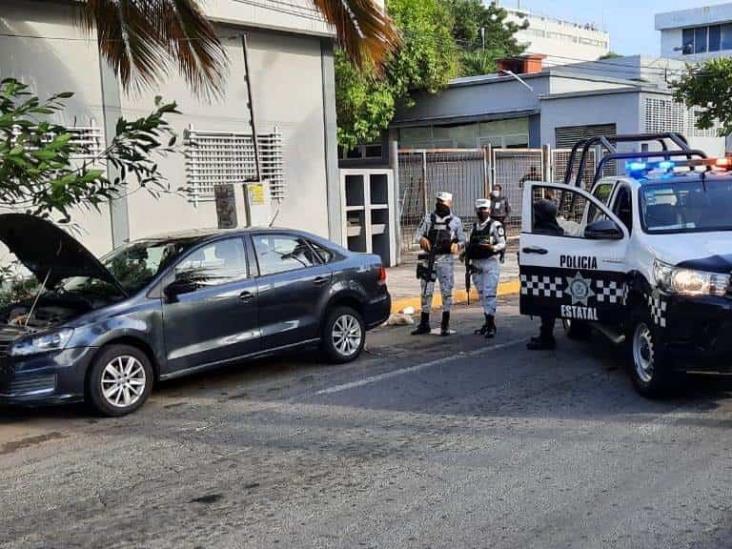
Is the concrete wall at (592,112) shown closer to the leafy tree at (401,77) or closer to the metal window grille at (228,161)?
the leafy tree at (401,77)

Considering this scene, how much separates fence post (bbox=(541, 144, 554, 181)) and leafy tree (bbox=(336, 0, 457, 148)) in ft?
15.3

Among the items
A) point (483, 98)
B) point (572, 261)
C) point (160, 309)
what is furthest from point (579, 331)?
point (483, 98)

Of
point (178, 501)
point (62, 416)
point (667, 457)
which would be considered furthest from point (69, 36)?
point (667, 457)

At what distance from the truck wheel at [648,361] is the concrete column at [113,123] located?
25.4 ft

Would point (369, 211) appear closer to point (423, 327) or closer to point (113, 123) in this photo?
point (113, 123)

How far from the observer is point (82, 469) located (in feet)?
19.4

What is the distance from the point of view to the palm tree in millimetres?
9750

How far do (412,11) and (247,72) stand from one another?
621 inches

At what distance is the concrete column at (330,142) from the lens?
15703 millimetres

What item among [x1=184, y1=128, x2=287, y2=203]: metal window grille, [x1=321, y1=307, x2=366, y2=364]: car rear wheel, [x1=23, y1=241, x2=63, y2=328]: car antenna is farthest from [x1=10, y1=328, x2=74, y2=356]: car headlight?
[x1=184, y1=128, x2=287, y2=203]: metal window grille

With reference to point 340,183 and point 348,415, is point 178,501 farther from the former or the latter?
point 340,183

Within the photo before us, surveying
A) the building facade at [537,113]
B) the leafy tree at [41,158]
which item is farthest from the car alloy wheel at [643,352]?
the building facade at [537,113]

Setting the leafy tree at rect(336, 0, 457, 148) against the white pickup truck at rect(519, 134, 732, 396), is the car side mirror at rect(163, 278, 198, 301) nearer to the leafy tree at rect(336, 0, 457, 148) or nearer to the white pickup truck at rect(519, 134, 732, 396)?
the white pickup truck at rect(519, 134, 732, 396)

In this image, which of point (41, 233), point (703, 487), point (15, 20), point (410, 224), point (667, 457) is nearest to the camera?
point (703, 487)
